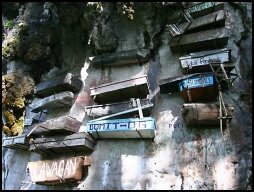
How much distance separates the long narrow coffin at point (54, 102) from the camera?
9.66m

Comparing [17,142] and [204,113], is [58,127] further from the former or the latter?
[204,113]

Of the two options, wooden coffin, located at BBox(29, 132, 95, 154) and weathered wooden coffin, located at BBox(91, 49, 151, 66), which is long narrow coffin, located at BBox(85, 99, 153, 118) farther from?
weathered wooden coffin, located at BBox(91, 49, 151, 66)

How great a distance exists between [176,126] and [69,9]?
16.7 feet

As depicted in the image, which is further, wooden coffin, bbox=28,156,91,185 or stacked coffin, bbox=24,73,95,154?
stacked coffin, bbox=24,73,95,154

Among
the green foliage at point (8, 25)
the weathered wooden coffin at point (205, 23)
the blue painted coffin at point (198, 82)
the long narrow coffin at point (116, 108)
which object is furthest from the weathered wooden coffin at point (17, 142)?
the weathered wooden coffin at point (205, 23)

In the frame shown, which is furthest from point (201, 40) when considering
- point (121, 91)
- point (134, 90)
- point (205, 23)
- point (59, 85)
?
point (59, 85)

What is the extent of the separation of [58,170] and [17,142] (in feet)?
5.54

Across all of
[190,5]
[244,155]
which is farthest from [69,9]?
[244,155]

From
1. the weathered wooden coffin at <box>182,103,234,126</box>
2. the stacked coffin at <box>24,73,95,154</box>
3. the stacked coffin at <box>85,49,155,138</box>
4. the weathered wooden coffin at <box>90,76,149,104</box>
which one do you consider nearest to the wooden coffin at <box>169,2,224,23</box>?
the stacked coffin at <box>85,49,155,138</box>

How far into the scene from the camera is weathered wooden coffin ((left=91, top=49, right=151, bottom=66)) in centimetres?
966

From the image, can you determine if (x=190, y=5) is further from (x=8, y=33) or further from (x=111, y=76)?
(x=8, y=33)

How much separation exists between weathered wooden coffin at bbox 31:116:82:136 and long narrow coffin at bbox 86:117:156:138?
0.58 metres

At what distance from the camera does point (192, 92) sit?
8180 mm

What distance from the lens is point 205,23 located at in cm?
913
